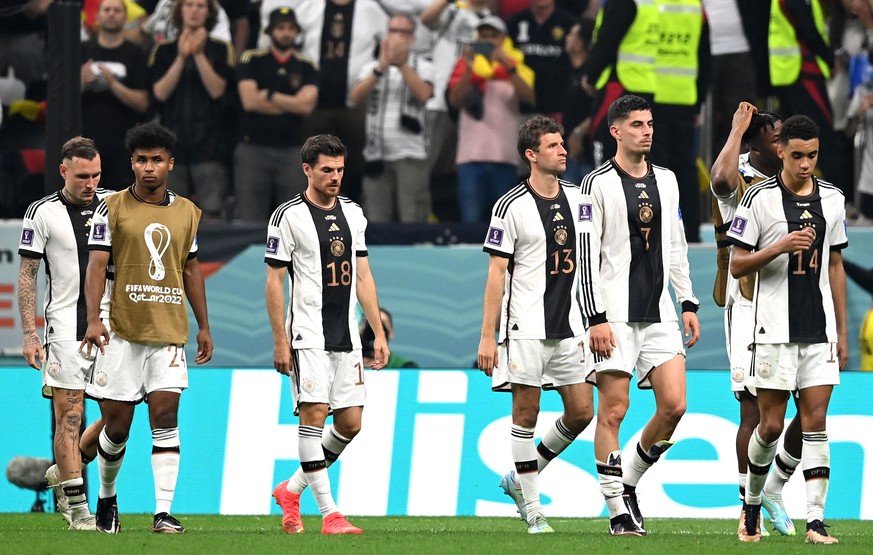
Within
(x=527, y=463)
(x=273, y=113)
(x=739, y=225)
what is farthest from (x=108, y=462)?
(x=273, y=113)

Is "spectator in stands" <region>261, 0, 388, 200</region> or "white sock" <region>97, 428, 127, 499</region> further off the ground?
"spectator in stands" <region>261, 0, 388, 200</region>

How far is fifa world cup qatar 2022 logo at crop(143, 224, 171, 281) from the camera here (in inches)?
368

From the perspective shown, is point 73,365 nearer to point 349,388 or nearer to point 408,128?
point 349,388

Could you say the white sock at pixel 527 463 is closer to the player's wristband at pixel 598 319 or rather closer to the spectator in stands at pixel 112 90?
the player's wristband at pixel 598 319

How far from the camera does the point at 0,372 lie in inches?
492

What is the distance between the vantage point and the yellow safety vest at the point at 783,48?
46.1 feet

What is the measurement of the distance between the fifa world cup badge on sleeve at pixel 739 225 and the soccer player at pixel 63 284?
4140 mm

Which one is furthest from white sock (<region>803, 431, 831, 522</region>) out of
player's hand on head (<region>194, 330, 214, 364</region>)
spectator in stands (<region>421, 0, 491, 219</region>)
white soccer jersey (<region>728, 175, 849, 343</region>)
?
spectator in stands (<region>421, 0, 491, 219</region>)

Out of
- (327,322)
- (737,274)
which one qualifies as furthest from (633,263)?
(327,322)

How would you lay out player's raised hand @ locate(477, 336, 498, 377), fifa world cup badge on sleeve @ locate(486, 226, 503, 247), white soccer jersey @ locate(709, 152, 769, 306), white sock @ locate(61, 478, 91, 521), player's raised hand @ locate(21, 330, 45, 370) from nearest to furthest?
1. player's raised hand @ locate(477, 336, 498, 377)
2. fifa world cup badge on sleeve @ locate(486, 226, 503, 247)
3. white soccer jersey @ locate(709, 152, 769, 306)
4. white sock @ locate(61, 478, 91, 521)
5. player's raised hand @ locate(21, 330, 45, 370)

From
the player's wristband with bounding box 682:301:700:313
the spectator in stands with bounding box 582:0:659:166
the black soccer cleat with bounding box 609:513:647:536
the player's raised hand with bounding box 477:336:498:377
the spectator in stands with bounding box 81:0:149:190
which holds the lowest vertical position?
the black soccer cleat with bounding box 609:513:647:536

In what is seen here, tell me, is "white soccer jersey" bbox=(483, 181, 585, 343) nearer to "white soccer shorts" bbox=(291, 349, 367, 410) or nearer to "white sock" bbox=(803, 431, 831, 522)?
"white soccer shorts" bbox=(291, 349, 367, 410)

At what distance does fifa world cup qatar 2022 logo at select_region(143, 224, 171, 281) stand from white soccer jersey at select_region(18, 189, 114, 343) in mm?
924

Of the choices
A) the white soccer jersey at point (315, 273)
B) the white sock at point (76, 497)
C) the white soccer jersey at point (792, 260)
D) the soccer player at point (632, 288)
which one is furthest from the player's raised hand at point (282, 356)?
the white soccer jersey at point (792, 260)
